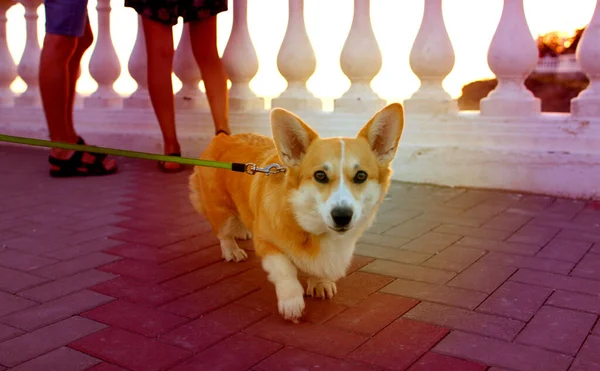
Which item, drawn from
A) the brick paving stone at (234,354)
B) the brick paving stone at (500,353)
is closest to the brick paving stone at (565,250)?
the brick paving stone at (500,353)

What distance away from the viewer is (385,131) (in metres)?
2.31

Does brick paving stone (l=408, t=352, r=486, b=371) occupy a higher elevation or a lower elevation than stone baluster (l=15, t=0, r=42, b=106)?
lower

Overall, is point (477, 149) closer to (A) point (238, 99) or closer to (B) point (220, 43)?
(A) point (238, 99)

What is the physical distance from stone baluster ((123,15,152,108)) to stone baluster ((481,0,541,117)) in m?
2.57

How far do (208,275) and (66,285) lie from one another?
0.52 meters

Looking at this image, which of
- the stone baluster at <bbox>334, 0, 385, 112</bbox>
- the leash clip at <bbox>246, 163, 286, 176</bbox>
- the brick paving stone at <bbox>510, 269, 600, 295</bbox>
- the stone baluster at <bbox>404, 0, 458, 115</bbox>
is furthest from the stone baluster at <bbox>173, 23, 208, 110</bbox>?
the brick paving stone at <bbox>510, 269, 600, 295</bbox>

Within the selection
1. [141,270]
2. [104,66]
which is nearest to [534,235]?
[141,270]

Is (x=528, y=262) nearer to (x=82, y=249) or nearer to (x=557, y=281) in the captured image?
(x=557, y=281)

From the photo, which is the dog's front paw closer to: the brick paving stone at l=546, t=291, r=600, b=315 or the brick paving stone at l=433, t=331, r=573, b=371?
the brick paving stone at l=433, t=331, r=573, b=371

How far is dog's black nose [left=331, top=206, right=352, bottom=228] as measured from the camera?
80.7 inches

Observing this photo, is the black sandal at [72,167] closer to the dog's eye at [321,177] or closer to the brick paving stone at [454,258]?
the brick paving stone at [454,258]

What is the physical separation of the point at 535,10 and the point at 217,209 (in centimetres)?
249

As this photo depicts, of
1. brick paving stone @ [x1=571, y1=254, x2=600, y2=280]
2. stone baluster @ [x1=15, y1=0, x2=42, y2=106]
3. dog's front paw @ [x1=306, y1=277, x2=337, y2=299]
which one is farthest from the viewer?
stone baluster @ [x1=15, y1=0, x2=42, y2=106]

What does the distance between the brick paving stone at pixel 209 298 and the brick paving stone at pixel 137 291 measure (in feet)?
0.17
